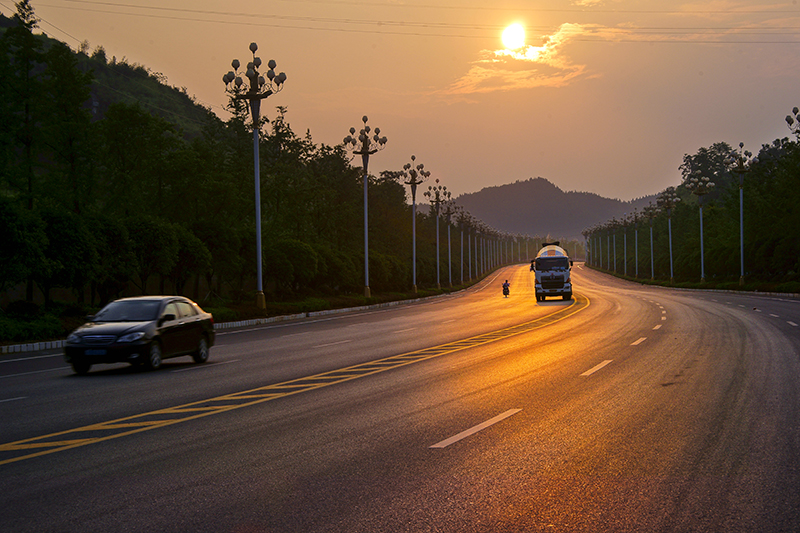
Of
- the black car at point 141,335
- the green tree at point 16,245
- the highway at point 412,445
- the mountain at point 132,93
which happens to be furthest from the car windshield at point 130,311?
the mountain at point 132,93

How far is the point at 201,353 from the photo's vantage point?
58.2 ft

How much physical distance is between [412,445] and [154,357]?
958 cm

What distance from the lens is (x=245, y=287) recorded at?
62.2 m

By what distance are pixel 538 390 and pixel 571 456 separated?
14.8 feet

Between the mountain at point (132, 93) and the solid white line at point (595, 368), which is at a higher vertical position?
the mountain at point (132, 93)

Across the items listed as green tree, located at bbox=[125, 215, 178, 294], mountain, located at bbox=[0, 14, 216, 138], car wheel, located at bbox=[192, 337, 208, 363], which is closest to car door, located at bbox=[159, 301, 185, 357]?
car wheel, located at bbox=[192, 337, 208, 363]

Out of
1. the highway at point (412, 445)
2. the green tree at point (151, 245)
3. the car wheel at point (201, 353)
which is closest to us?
the highway at point (412, 445)

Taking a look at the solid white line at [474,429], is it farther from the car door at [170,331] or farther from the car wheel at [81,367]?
the car wheel at [81,367]

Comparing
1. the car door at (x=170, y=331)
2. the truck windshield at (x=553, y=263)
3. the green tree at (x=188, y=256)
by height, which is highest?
the green tree at (x=188, y=256)

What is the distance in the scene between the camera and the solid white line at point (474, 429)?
7936 millimetres

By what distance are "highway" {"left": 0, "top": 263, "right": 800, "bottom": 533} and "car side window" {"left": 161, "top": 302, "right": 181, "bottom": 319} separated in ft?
4.81

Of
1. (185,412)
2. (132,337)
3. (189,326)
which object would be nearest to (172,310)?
(189,326)

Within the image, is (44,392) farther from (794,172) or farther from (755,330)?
(794,172)

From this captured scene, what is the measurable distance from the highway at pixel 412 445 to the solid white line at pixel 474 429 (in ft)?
0.13
